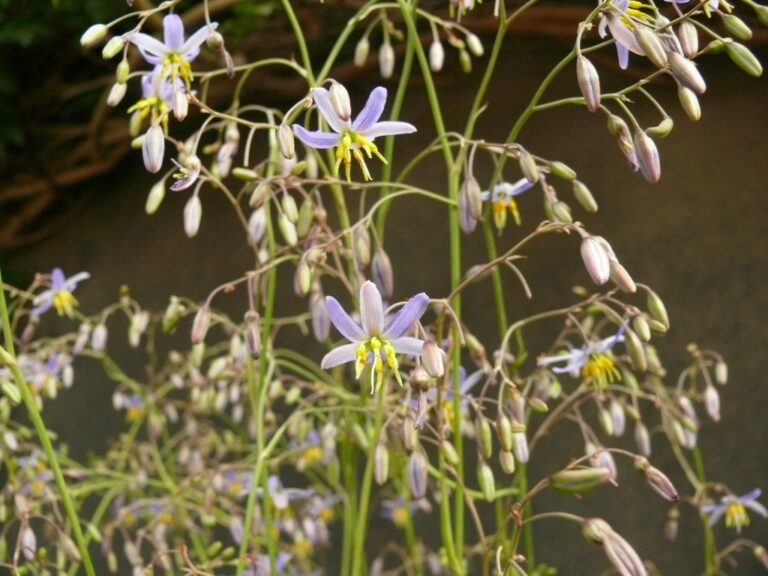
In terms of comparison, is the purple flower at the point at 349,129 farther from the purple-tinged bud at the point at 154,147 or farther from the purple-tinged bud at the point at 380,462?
the purple-tinged bud at the point at 380,462

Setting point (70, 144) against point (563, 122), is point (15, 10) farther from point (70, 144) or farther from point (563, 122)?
point (563, 122)

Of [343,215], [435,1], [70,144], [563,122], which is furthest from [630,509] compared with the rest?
[70,144]

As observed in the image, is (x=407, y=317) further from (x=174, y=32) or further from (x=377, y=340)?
(x=174, y=32)

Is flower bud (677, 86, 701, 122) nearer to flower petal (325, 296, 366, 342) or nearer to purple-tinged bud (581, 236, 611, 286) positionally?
purple-tinged bud (581, 236, 611, 286)

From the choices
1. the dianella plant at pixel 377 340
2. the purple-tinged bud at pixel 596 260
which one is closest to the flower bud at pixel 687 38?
the dianella plant at pixel 377 340

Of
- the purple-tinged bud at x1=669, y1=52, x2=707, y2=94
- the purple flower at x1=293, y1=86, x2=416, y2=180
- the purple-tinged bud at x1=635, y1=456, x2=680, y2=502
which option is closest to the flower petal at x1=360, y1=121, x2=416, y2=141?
the purple flower at x1=293, y1=86, x2=416, y2=180

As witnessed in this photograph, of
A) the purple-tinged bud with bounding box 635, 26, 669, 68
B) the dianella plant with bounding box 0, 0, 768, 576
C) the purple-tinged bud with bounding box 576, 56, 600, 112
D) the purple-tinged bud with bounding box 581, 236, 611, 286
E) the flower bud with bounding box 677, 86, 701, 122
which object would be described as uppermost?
the purple-tinged bud with bounding box 635, 26, 669, 68

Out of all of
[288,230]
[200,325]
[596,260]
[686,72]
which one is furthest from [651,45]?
[200,325]
